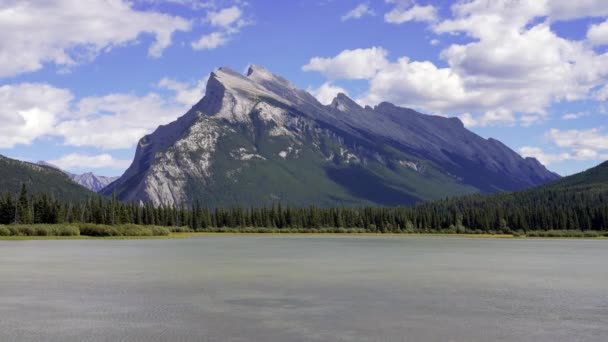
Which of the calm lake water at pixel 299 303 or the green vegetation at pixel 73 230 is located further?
the green vegetation at pixel 73 230

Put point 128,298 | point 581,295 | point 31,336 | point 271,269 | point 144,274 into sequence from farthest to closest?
point 271,269
point 144,274
point 581,295
point 128,298
point 31,336

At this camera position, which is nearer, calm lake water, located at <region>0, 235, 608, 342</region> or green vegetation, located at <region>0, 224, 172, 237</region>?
calm lake water, located at <region>0, 235, 608, 342</region>

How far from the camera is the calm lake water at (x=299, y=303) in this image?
32.4 meters

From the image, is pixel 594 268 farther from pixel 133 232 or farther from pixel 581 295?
pixel 133 232

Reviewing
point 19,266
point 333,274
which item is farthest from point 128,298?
point 19,266

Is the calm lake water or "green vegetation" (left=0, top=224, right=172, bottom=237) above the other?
"green vegetation" (left=0, top=224, right=172, bottom=237)

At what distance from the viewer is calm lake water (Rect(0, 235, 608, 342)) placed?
3241 cm

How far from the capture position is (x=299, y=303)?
1667 inches

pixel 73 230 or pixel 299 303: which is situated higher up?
pixel 73 230

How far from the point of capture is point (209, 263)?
7719cm

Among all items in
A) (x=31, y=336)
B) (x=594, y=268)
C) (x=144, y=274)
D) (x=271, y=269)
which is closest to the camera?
(x=31, y=336)

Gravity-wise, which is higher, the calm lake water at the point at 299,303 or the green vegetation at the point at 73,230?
the green vegetation at the point at 73,230

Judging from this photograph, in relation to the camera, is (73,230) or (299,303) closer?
(299,303)

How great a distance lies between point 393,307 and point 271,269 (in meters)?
29.1
